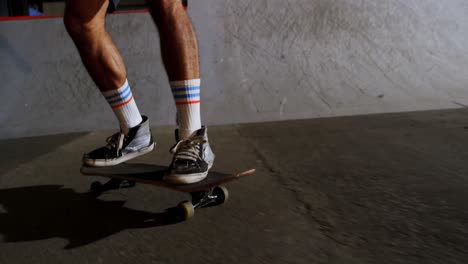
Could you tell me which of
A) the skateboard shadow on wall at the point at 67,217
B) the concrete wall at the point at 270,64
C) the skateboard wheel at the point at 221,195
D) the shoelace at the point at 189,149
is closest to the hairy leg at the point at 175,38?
the shoelace at the point at 189,149

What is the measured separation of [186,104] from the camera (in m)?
1.69

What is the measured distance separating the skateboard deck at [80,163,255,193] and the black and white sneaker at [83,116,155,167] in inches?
1.3

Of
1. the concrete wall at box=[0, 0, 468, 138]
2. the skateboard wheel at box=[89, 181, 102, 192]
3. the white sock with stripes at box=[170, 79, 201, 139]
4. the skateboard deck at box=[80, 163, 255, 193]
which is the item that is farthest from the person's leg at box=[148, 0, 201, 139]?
the concrete wall at box=[0, 0, 468, 138]

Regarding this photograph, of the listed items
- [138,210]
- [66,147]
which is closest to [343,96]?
[66,147]

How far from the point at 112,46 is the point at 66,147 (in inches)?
63.7

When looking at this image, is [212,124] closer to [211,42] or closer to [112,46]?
[211,42]

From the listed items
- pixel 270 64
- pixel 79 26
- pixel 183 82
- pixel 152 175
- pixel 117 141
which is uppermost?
pixel 79 26

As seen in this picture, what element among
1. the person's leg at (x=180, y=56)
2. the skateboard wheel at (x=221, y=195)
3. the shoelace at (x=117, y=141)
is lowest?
the skateboard wheel at (x=221, y=195)

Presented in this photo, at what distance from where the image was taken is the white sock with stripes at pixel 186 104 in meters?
1.68

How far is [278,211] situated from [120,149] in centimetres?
85

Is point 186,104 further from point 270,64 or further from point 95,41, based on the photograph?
point 270,64

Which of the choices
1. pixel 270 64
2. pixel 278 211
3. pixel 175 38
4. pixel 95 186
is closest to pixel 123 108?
pixel 95 186

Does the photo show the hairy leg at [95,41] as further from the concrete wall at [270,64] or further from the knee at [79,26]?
the concrete wall at [270,64]

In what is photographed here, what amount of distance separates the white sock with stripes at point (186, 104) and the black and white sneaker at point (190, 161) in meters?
0.04
